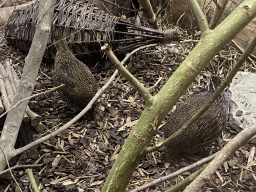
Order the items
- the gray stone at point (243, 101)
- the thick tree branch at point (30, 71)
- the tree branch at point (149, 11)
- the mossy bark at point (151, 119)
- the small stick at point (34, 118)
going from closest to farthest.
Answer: the mossy bark at point (151, 119) < the thick tree branch at point (30, 71) < the small stick at point (34, 118) < the gray stone at point (243, 101) < the tree branch at point (149, 11)

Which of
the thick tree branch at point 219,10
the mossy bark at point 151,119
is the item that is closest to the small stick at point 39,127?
the mossy bark at point 151,119

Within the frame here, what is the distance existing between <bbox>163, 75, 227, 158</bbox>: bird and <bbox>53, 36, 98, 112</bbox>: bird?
2.81ft

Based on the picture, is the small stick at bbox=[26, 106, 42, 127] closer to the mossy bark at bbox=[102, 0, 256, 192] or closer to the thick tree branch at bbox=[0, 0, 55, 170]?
the thick tree branch at bbox=[0, 0, 55, 170]

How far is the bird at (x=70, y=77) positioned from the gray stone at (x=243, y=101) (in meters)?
1.45

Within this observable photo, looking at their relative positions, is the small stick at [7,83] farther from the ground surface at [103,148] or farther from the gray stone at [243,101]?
the gray stone at [243,101]

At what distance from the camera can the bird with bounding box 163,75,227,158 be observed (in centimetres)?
225

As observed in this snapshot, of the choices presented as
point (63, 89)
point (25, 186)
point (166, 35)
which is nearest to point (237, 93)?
point (166, 35)

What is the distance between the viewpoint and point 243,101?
2812 millimetres

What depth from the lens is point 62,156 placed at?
2400 mm

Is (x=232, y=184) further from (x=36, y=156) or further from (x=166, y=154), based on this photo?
(x=36, y=156)

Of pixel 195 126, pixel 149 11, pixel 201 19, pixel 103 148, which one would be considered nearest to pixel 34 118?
pixel 103 148

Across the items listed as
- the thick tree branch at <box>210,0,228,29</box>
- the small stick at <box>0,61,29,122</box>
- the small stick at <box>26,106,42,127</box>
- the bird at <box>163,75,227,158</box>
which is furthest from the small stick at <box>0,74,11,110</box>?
the thick tree branch at <box>210,0,228,29</box>

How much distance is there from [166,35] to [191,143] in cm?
127

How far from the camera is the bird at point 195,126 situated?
7.39ft
